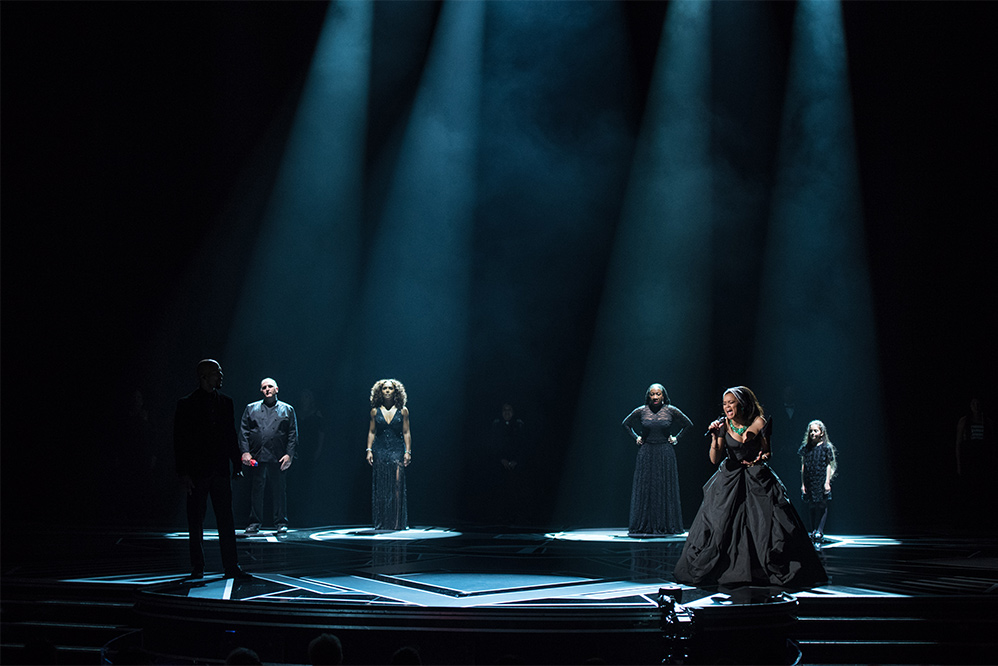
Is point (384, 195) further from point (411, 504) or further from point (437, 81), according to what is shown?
point (411, 504)

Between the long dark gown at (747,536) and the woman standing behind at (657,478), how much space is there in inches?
142

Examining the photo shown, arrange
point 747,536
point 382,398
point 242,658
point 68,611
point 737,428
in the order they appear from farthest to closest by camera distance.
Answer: point 382,398 < point 737,428 < point 747,536 < point 68,611 < point 242,658

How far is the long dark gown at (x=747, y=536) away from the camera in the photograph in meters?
5.36

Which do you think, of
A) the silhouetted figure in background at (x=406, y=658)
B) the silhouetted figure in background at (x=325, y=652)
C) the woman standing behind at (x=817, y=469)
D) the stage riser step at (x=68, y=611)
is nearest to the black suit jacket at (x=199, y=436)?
the stage riser step at (x=68, y=611)

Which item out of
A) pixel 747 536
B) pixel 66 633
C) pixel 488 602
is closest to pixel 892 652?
pixel 747 536

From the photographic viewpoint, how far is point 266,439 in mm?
9352

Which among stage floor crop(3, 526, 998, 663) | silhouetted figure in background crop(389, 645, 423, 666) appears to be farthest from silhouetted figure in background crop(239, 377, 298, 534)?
silhouetted figure in background crop(389, 645, 423, 666)

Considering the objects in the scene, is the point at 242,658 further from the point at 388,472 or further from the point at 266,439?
the point at 388,472

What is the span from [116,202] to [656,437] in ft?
27.2

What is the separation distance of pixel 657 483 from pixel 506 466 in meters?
2.67

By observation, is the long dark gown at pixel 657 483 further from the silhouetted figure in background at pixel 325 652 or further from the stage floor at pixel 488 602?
the silhouetted figure in background at pixel 325 652

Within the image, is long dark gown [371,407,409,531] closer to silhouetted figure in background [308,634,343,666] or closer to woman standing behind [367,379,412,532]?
woman standing behind [367,379,412,532]

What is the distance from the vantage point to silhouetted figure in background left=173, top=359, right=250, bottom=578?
5.66 meters

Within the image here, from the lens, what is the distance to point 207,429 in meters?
5.68
